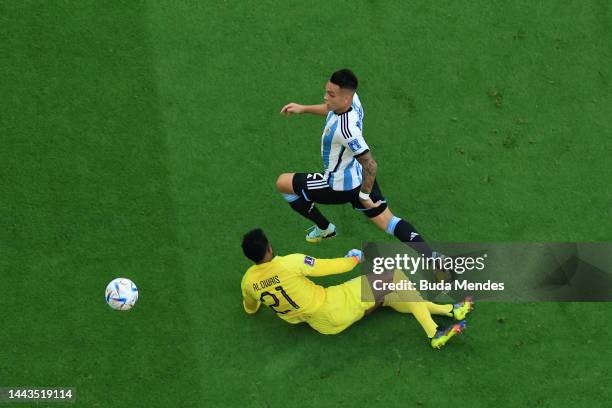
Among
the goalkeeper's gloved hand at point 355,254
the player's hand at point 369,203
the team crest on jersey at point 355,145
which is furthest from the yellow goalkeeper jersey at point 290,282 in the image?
the team crest on jersey at point 355,145

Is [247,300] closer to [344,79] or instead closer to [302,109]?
[302,109]

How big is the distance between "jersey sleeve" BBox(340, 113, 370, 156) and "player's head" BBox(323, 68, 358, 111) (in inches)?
4.8

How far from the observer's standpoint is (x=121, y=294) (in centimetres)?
780

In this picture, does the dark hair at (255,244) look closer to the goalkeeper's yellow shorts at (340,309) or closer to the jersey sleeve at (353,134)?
the goalkeeper's yellow shorts at (340,309)

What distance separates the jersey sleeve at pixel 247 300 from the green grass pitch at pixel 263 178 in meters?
0.12

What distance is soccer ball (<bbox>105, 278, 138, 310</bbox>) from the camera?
7.81m

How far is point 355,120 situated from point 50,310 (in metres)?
3.50

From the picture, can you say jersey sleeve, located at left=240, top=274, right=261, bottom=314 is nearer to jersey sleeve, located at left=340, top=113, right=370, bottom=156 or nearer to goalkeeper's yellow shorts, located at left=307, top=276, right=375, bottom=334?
goalkeeper's yellow shorts, located at left=307, top=276, right=375, bottom=334

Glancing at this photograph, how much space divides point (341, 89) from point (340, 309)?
6.88 ft

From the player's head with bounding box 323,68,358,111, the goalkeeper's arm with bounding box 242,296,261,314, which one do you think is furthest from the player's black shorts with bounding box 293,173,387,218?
the goalkeeper's arm with bounding box 242,296,261,314

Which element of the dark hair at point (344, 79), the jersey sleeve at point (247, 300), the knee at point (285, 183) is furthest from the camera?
the knee at point (285, 183)

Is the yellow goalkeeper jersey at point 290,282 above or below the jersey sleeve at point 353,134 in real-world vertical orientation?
below

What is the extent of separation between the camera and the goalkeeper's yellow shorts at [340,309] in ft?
25.6

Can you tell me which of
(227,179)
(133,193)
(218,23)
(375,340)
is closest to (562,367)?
(375,340)
